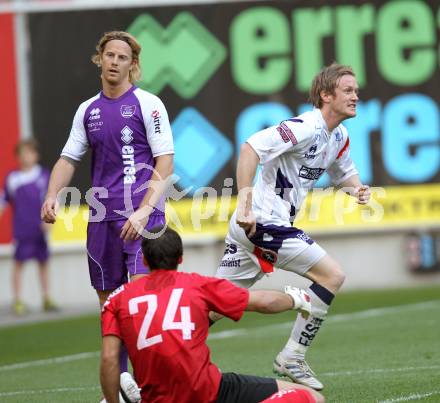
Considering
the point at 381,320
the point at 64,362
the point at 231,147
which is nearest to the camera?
the point at 64,362

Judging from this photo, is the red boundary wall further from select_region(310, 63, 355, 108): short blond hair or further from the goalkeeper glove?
the goalkeeper glove

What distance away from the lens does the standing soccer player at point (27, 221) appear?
57.7ft

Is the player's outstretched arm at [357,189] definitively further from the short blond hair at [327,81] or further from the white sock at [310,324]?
the white sock at [310,324]

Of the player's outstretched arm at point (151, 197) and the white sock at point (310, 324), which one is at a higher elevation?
the player's outstretched arm at point (151, 197)

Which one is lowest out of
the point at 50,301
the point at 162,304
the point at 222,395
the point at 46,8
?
the point at 50,301

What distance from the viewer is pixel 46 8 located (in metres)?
18.6

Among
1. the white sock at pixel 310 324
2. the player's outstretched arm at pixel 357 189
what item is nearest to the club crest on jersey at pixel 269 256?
the white sock at pixel 310 324

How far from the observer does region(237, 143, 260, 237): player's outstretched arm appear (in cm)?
826

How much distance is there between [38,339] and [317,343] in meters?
Answer: 3.77

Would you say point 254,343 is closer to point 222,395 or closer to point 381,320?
point 381,320

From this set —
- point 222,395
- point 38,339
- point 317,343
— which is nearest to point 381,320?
point 317,343

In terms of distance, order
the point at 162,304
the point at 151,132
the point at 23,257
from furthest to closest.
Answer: the point at 23,257, the point at 151,132, the point at 162,304

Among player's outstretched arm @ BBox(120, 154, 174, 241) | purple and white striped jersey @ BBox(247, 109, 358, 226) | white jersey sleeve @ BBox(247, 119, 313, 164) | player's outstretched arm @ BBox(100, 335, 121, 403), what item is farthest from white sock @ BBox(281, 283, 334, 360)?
player's outstretched arm @ BBox(100, 335, 121, 403)

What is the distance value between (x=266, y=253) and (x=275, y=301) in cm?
225
